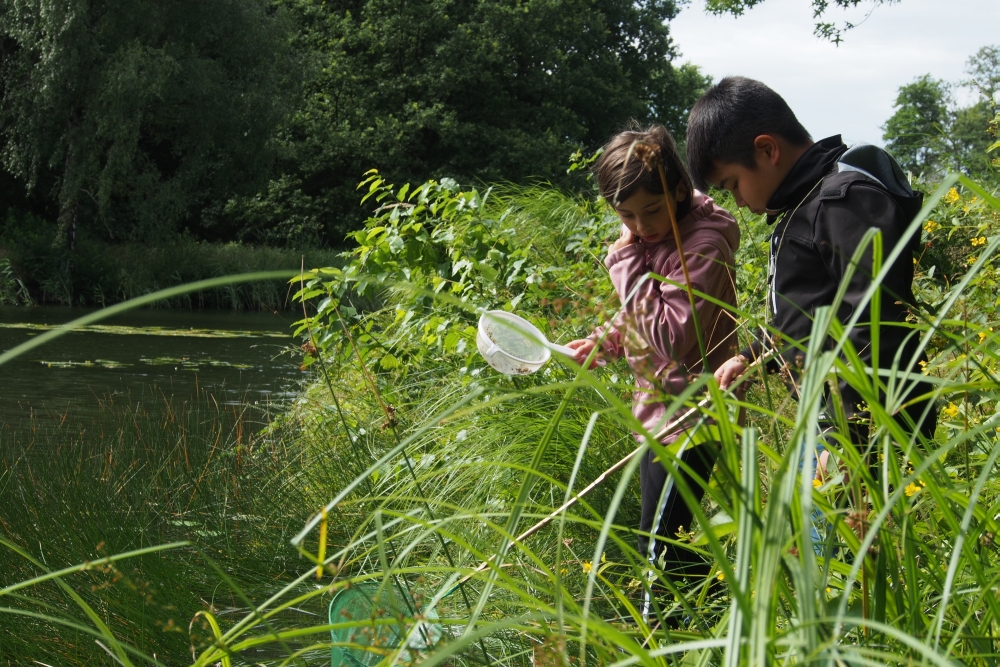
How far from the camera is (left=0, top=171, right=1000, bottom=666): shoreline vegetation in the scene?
0.82 metres

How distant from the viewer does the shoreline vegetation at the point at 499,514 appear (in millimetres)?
824

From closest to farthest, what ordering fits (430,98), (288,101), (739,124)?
(739,124) → (288,101) → (430,98)

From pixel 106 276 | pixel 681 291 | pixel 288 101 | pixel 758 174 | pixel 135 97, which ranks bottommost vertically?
pixel 106 276

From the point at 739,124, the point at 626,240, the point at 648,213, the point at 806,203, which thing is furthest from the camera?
the point at 626,240

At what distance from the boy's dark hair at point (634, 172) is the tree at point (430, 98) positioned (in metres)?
24.6

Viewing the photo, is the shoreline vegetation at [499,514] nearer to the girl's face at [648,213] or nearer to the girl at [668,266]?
the girl at [668,266]

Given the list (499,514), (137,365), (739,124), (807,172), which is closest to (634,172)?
(739,124)

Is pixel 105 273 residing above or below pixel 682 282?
below

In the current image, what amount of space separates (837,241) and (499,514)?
969mm

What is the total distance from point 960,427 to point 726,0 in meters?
9.69

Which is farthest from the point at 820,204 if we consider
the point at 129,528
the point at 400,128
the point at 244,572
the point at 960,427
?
the point at 400,128

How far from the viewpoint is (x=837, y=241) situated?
1.72 metres

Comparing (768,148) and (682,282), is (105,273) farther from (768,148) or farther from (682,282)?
(768,148)

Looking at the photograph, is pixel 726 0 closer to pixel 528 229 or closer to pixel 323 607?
pixel 528 229
